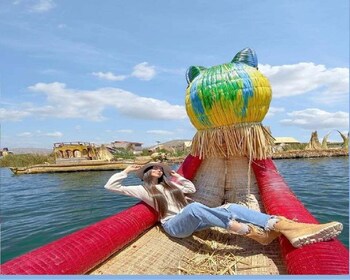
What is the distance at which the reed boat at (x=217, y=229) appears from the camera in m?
1.94

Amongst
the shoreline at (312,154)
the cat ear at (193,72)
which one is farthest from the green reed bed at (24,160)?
the cat ear at (193,72)

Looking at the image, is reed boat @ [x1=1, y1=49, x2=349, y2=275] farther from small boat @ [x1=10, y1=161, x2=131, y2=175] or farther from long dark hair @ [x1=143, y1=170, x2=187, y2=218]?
small boat @ [x1=10, y1=161, x2=131, y2=175]

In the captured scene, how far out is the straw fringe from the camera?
3.28 meters

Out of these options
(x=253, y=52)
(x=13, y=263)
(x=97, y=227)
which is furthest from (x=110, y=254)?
(x=253, y=52)

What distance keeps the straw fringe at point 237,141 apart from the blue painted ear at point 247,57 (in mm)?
691

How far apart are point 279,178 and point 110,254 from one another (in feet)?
6.27

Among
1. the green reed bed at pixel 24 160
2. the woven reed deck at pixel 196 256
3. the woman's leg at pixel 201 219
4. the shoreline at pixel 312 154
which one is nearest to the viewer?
the woven reed deck at pixel 196 256

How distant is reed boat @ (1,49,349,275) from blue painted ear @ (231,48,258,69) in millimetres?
11

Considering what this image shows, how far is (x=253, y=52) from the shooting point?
355 centimetres

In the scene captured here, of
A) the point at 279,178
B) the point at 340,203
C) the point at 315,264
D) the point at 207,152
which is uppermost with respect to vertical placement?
the point at 207,152

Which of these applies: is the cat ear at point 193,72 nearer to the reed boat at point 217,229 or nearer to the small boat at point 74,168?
the reed boat at point 217,229

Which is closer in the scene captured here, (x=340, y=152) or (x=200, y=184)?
(x=200, y=184)

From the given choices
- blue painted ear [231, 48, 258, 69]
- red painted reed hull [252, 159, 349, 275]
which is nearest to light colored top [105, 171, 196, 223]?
red painted reed hull [252, 159, 349, 275]

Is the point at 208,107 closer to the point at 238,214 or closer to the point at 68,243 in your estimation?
the point at 238,214
